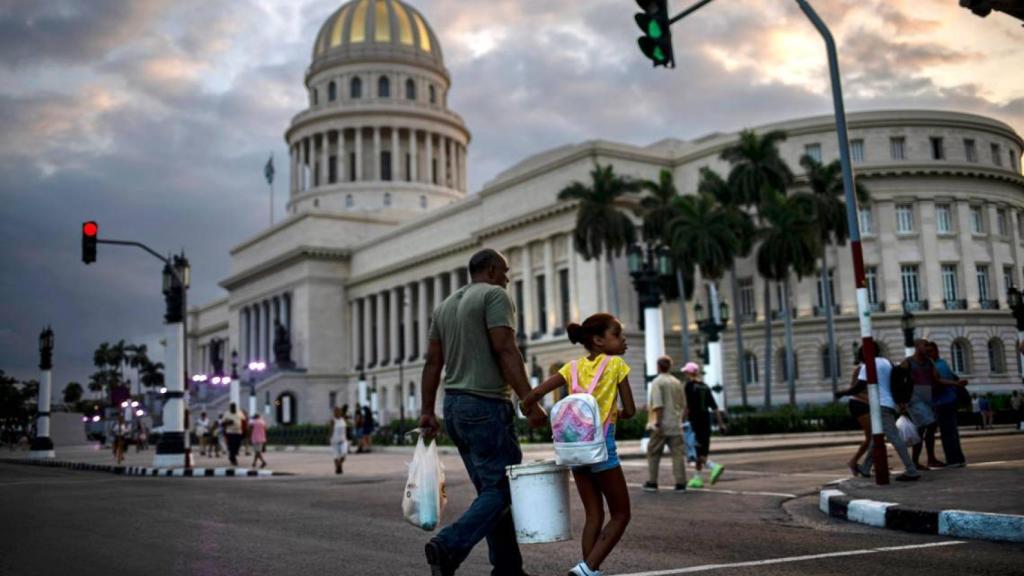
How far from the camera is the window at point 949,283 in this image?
51438 millimetres

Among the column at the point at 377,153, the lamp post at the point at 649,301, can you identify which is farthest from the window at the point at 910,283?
the column at the point at 377,153

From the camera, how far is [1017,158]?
57.2 meters

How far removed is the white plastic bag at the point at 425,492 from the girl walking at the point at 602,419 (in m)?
0.64

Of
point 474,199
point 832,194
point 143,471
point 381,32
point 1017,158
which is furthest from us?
point 381,32

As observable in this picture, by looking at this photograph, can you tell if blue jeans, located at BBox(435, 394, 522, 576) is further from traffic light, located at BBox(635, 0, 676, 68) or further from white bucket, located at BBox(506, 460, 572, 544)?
traffic light, located at BBox(635, 0, 676, 68)

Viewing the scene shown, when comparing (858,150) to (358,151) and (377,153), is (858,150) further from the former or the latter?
(358,151)

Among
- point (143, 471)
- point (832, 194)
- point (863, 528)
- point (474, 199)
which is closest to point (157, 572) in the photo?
point (863, 528)

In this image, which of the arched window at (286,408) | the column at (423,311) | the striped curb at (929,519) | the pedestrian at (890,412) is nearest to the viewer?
the striped curb at (929,519)

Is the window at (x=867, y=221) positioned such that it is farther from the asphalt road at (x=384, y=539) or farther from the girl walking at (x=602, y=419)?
the girl walking at (x=602, y=419)

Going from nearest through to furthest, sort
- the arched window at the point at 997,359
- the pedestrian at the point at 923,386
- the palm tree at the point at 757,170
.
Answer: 1. the pedestrian at the point at 923,386
2. the palm tree at the point at 757,170
3. the arched window at the point at 997,359

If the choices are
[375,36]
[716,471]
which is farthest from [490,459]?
[375,36]

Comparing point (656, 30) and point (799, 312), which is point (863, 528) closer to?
point (656, 30)

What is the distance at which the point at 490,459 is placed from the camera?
211 inches

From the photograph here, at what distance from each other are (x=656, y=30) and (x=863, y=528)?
601cm
